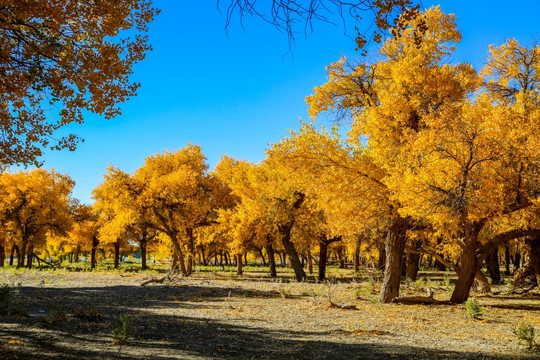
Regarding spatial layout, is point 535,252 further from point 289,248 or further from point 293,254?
point 289,248

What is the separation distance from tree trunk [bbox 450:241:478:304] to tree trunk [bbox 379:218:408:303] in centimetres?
212

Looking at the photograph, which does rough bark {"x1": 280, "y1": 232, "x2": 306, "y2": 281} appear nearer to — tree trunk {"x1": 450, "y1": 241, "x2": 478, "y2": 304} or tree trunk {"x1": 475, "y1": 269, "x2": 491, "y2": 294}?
tree trunk {"x1": 475, "y1": 269, "x2": 491, "y2": 294}

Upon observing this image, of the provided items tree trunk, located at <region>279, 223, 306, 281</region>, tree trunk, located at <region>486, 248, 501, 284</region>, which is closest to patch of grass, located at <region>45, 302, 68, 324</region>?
tree trunk, located at <region>279, 223, 306, 281</region>

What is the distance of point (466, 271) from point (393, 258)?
2591 millimetres

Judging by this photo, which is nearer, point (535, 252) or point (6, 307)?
point (6, 307)

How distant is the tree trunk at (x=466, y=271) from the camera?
13641 millimetres

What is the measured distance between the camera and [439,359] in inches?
257

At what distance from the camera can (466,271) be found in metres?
13.8

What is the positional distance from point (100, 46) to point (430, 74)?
9866 mm

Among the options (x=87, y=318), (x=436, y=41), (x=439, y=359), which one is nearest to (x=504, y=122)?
(x=436, y=41)

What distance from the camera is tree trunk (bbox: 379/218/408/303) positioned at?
14398 mm

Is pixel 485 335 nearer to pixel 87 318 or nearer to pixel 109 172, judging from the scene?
pixel 87 318

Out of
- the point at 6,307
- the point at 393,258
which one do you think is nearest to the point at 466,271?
the point at 393,258

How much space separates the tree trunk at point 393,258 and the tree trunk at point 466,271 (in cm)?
212
